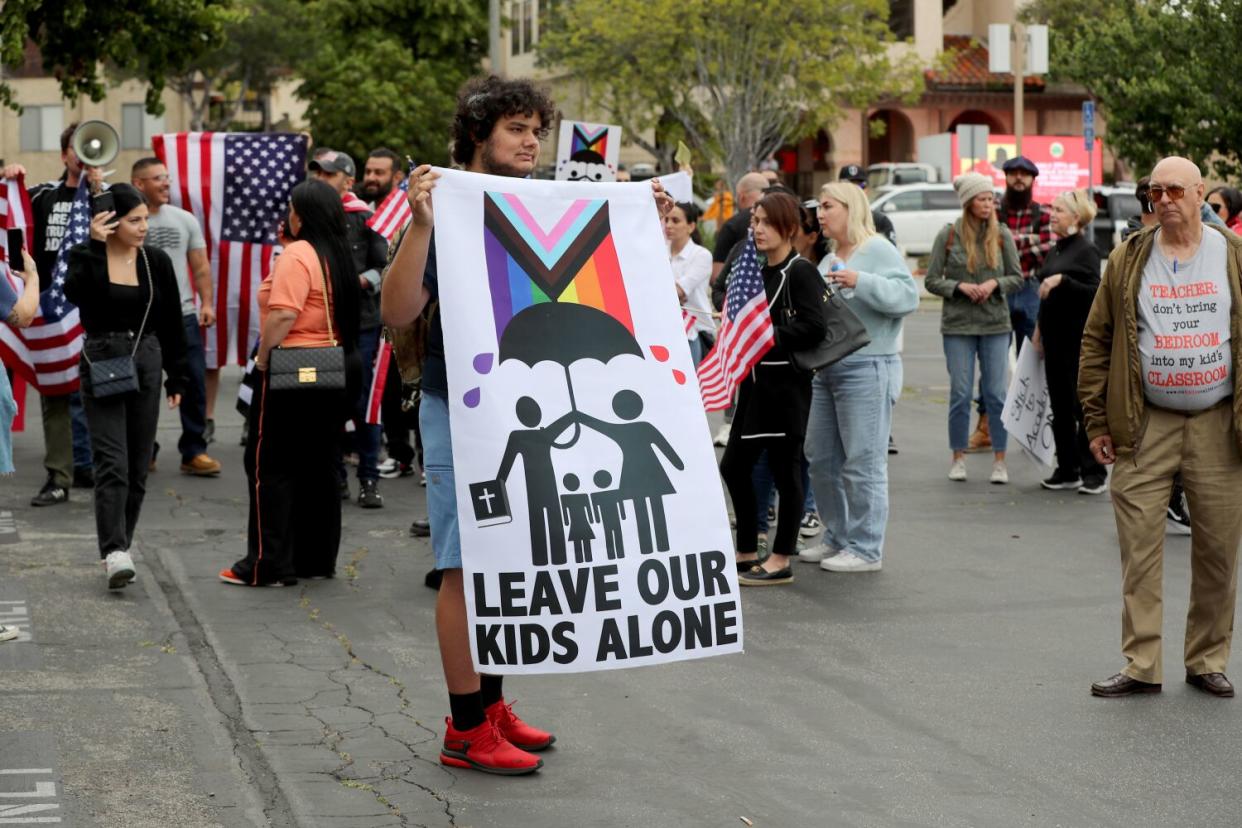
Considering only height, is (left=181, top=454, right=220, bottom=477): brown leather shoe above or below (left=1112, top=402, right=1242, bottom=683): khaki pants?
below

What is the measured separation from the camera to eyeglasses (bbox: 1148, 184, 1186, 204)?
663cm

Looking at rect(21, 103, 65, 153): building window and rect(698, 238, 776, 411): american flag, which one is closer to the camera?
rect(698, 238, 776, 411): american flag

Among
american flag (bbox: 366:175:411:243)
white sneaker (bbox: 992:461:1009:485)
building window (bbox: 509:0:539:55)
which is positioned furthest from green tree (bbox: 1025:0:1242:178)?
building window (bbox: 509:0:539:55)

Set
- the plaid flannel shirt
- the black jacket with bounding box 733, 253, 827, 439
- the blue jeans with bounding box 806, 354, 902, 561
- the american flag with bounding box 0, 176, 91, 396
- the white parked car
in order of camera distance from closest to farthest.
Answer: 1. the black jacket with bounding box 733, 253, 827, 439
2. the blue jeans with bounding box 806, 354, 902, 561
3. the american flag with bounding box 0, 176, 91, 396
4. the plaid flannel shirt
5. the white parked car

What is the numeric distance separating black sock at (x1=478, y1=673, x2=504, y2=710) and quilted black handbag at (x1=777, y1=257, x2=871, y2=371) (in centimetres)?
331

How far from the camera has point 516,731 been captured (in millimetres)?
5867

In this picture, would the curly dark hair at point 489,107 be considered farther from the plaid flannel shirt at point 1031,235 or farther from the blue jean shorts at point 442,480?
the plaid flannel shirt at point 1031,235

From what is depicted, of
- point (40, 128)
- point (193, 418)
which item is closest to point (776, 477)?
point (193, 418)

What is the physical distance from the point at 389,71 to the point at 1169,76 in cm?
2859

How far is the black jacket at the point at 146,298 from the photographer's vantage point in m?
8.80

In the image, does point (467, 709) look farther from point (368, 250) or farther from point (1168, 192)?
point (368, 250)

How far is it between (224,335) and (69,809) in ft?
29.6

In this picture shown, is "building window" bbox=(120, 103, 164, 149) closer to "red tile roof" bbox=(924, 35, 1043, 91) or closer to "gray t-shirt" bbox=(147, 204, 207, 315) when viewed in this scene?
"red tile roof" bbox=(924, 35, 1043, 91)

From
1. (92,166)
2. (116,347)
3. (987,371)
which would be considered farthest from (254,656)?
(987,371)
